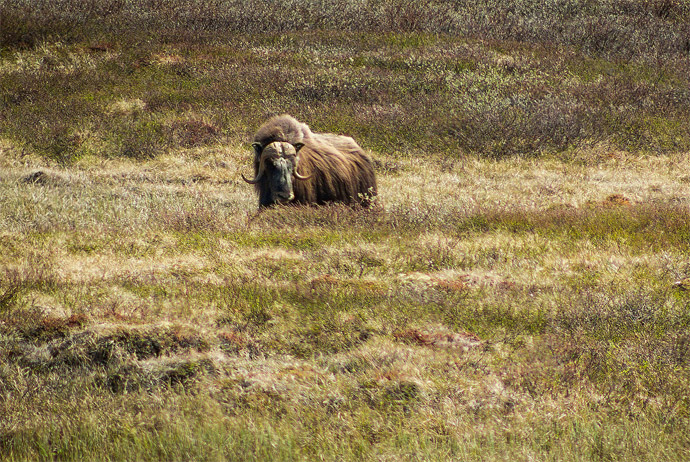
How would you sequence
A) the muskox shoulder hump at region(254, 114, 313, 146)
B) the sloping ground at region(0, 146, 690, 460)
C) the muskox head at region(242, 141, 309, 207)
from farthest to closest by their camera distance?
the muskox shoulder hump at region(254, 114, 313, 146)
the muskox head at region(242, 141, 309, 207)
the sloping ground at region(0, 146, 690, 460)

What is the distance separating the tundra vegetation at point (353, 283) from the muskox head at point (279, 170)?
591 mm

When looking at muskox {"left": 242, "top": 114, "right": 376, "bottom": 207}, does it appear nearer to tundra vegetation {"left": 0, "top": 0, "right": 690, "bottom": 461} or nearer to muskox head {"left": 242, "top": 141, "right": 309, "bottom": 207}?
muskox head {"left": 242, "top": 141, "right": 309, "bottom": 207}

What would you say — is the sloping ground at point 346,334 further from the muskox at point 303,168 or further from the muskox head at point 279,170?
the muskox at point 303,168

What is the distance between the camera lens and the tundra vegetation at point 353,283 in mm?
4328

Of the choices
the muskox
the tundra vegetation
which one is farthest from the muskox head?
the tundra vegetation

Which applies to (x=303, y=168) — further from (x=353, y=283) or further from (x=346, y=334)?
(x=346, y=334)

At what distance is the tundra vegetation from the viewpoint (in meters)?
4.33

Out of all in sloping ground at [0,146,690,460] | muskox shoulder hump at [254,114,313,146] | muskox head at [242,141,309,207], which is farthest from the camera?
muskox shoulder hump at [254,114,313,146]

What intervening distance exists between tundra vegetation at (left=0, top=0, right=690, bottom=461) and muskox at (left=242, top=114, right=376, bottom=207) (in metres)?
0.67

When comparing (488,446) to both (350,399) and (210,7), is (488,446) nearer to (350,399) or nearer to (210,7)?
(350,399)

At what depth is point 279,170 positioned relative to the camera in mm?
10750

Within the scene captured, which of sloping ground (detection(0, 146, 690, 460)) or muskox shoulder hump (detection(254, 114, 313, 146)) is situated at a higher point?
muskox shoulder hump (detection(254, 114, 313, 146))

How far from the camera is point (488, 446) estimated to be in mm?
4020

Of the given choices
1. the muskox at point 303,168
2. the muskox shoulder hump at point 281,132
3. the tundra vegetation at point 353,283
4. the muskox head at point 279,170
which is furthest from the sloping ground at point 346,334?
the muskox shoulder hump at point 281,132
